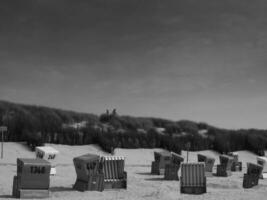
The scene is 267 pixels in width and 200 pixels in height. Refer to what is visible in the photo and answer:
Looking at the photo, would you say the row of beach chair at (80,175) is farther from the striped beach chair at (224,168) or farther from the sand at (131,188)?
the striped beach chair at (224,168)

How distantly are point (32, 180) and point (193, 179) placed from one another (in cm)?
548

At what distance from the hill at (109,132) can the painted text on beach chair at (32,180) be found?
1628 centimetres

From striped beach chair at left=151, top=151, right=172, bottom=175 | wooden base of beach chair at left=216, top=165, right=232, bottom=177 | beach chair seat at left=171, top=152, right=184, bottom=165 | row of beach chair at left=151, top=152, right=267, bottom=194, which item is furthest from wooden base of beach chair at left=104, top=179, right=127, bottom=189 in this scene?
wooden base of beach chair at left=216, top=165, right=232, bottom=177

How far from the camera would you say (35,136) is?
31.6 metres

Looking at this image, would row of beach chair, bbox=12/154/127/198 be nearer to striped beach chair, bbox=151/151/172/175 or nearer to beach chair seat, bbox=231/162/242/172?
striped beach chair, bbox=151/151/172/175

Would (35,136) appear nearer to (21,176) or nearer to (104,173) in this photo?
(104,173)

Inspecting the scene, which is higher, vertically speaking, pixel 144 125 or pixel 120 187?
pixel 144 125

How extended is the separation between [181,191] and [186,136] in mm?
25088

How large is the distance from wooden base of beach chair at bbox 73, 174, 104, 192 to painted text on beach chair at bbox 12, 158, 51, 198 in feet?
6.69

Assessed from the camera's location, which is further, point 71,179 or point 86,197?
point 71,179

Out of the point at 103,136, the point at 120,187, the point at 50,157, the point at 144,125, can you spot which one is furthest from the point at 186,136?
the point at 120,187

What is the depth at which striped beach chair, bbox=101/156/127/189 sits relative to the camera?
704 inches

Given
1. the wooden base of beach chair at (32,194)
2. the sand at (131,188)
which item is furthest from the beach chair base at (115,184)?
the wooden base of beach chair at (32,194)

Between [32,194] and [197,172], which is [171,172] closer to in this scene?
[197,172]
